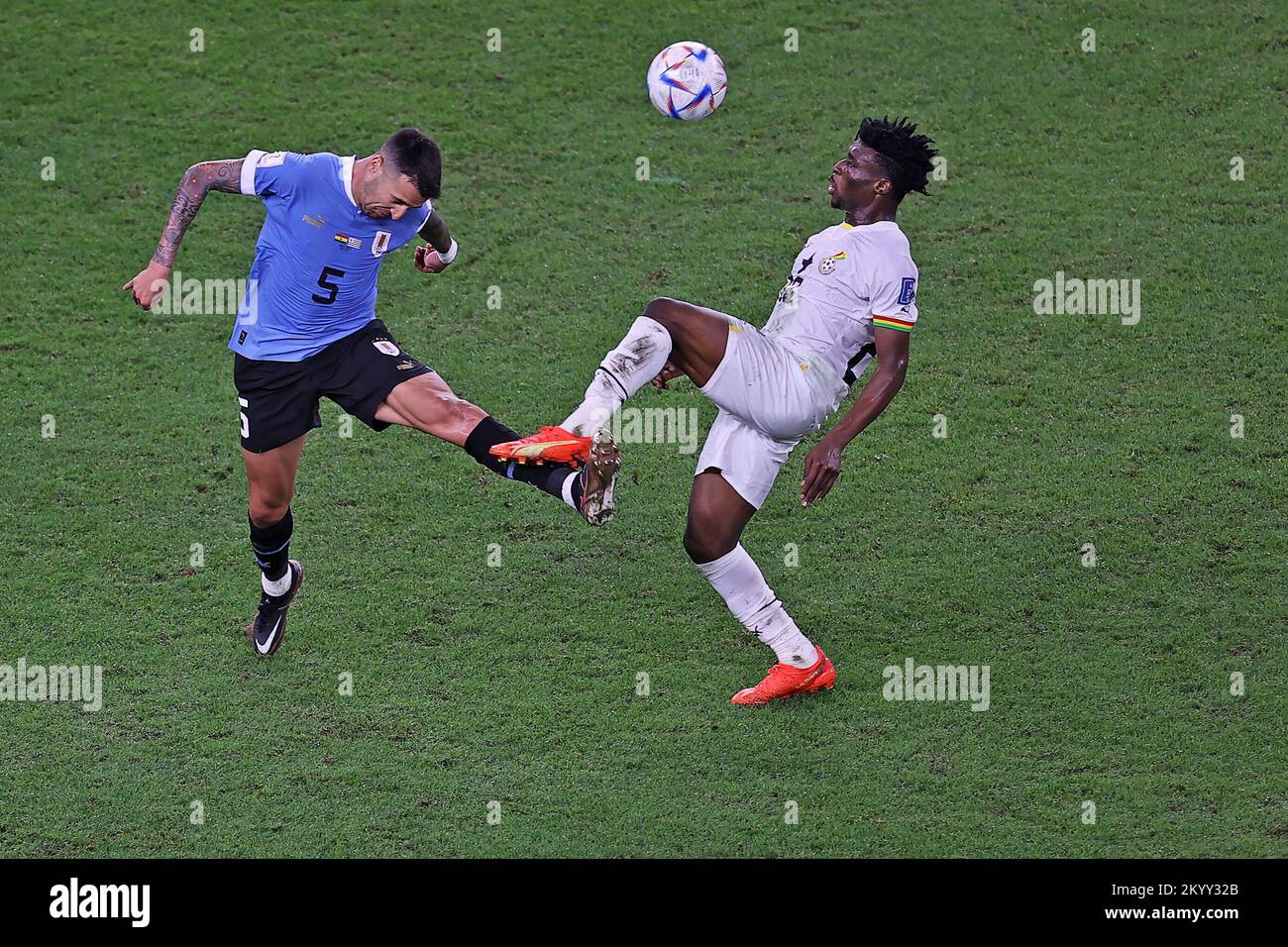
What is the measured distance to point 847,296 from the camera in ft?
24.1

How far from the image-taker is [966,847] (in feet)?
22.4

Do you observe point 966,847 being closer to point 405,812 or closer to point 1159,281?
point 405,812

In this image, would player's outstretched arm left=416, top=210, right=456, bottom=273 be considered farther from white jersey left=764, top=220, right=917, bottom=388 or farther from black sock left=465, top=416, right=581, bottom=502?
white jersey left=764, top=220, right=917, bottom=388

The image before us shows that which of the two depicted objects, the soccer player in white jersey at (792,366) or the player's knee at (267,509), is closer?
the soccer player in white jersey at (792,366)

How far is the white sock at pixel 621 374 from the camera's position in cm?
672

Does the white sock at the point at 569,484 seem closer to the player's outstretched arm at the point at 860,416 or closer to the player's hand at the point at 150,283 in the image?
the player's outstretched arm at the point at 860,416

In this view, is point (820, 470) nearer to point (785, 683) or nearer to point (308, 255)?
point (785, 683)

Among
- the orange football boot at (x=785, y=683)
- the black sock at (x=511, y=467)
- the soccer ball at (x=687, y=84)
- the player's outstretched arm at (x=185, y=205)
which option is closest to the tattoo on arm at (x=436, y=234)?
the player's outstretched arm at (x=185, y=205)

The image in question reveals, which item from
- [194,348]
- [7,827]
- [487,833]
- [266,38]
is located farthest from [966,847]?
[266,38]

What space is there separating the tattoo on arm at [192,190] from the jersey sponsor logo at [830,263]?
2.74 m

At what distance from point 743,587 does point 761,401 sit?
3.20ft

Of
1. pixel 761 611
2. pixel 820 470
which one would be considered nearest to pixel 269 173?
pixel 820 470

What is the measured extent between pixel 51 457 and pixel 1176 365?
7.17m

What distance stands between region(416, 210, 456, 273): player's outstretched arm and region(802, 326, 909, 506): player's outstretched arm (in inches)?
84.0
